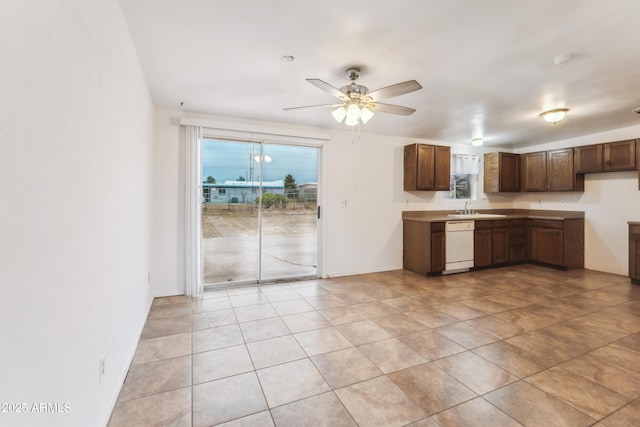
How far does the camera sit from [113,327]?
70.9 inches

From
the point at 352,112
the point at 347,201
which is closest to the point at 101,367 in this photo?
the point at 352,112

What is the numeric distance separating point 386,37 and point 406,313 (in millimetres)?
2718

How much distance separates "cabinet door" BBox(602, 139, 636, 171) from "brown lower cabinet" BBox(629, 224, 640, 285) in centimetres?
99

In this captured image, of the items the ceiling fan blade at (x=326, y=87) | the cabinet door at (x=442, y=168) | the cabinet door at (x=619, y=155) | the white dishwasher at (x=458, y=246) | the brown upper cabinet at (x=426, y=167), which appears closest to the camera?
the ceiling fan blade at (x=326, y=87)

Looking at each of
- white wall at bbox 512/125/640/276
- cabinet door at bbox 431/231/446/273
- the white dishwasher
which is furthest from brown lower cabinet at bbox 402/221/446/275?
white wall at bbox 512/125/640/276

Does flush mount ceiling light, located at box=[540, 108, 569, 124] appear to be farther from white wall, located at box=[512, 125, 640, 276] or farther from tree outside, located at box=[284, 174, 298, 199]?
tree outside, located at box=[284, 174, 298, 199]

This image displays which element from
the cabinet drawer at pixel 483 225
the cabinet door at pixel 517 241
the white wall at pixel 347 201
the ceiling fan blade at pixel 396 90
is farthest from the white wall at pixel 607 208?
the ceiling fan blade at pixel 396 90

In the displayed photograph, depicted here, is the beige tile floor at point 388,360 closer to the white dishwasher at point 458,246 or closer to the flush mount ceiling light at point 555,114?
the white dishwasher at point 458,246

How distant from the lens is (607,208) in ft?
16.6

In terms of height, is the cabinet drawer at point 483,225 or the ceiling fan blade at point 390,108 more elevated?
the ceiling fan blade at point 390,108

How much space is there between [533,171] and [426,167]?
2562 millimetres

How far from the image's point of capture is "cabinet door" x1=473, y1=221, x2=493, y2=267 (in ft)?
16.9

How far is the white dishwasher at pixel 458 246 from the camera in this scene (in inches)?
192

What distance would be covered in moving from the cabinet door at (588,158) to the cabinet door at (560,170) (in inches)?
3.5
